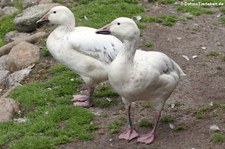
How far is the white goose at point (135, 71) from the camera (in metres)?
7.18

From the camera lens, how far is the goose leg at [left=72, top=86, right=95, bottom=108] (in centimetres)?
894

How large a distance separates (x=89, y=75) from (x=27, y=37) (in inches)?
166

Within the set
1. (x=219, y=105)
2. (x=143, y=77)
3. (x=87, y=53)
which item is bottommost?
(x=219, y=105)

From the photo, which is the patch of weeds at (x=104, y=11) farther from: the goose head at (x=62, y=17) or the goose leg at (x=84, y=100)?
the goose leg at (x=84, y=100)

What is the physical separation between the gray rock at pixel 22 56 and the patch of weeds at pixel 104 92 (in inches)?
81.0

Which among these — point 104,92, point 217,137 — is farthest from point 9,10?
point 217,137

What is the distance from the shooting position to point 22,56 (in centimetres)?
1127

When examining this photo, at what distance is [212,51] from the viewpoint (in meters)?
10.9

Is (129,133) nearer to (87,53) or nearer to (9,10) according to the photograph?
(87,53)

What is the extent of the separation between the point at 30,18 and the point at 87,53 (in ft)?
15.4

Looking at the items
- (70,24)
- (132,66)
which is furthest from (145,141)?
(70,24)

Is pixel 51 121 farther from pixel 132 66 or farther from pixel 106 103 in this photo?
pixel 132 66

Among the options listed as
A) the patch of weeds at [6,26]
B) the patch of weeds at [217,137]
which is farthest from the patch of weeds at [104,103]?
the patch of weeds at [6,26]

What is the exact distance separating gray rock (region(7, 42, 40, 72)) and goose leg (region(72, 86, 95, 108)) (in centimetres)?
231
